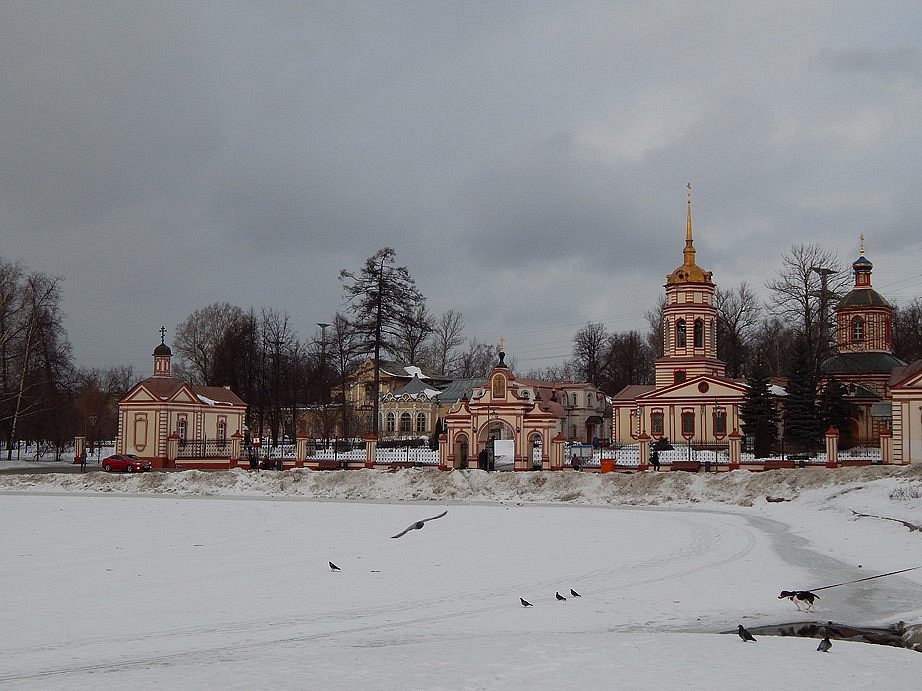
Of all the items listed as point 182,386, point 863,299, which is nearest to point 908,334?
point 863,299

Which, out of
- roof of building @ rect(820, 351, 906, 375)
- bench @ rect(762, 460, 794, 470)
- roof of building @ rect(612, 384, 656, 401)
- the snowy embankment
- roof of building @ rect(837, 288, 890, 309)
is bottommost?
the snowy embankment

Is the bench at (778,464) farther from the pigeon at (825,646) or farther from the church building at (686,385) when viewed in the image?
the pigeon at (825,646)

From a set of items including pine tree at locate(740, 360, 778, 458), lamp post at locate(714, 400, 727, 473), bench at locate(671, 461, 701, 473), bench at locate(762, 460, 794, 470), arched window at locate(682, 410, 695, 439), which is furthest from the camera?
arched window at locate(682, 410, 695, 439)

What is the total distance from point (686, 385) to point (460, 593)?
42.9 metres

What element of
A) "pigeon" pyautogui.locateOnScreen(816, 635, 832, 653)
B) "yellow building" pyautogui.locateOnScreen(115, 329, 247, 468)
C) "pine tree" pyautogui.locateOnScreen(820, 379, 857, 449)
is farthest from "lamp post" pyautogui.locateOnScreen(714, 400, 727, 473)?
"pigeon" pyautogui.locateOnScreen(816, 635, 832, 653)

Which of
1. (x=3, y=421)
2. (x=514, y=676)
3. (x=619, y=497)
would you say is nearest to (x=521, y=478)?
(x=619, y=497)

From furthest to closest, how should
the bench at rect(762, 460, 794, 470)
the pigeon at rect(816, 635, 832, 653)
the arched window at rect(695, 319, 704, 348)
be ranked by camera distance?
1. the arched window at rect(695, 319, 704, 348)
2. the bench at rect(762, 460, 794, 470)
3. the pigeon at rect(816, 635, 832, 653)

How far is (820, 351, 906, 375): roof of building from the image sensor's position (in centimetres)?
5447

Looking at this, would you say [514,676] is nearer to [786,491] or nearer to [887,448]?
[786,491]

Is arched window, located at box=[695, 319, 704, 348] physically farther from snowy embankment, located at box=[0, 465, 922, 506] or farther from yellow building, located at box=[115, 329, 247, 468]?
yellow building, located at box=[115, 329, 247, 468]

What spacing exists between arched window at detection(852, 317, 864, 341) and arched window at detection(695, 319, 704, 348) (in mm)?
9194

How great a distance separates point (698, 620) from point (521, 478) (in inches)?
965

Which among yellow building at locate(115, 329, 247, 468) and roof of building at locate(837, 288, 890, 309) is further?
roof of building at locate(837, 288, 890, 309)

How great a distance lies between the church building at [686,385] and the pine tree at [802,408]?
430 cm
